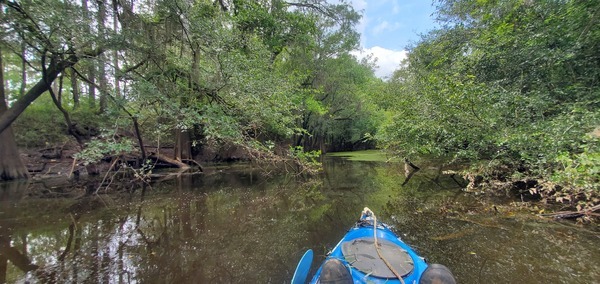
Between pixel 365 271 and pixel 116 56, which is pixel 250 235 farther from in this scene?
pixel 116 56

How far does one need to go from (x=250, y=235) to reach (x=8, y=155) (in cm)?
1218

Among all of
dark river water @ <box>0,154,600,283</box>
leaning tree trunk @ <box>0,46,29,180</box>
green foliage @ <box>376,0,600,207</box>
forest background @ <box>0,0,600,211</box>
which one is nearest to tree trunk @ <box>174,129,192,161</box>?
forest background @ <box>0,0,600,211</box>

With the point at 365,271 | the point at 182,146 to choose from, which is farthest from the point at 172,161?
the point at 365,271

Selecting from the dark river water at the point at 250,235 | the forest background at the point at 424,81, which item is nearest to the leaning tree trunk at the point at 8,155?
the forest background at the point at 424,81

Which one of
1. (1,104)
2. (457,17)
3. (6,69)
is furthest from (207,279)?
(6,69)

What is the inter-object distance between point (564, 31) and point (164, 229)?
34.9ft

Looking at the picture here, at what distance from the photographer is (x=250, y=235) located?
532 centimetres

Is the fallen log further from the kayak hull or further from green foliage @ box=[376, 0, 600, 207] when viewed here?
the kayak hull

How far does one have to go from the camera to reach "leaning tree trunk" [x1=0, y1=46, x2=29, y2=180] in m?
10.1

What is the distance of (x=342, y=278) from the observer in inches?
97.8

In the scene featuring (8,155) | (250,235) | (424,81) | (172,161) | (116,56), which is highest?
(116,56)

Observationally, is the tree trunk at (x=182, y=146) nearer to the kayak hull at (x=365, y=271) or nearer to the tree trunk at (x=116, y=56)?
the tree trunk at (x=116, y=56)

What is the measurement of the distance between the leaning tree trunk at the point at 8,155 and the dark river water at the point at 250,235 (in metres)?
2.41

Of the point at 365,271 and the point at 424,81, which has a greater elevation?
the point at 424,81
